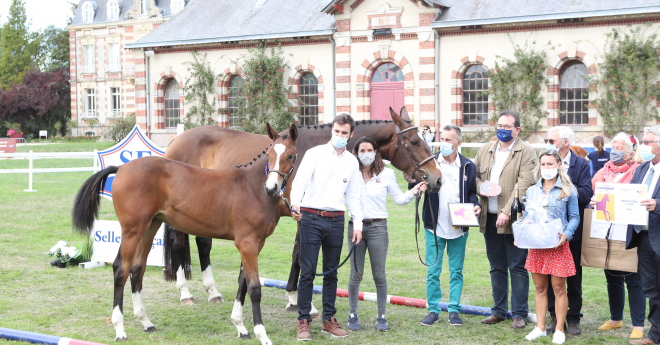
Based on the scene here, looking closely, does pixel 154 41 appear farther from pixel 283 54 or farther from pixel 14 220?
pixel 14 220

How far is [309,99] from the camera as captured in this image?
1014 inches

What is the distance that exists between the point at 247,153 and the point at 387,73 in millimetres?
17272

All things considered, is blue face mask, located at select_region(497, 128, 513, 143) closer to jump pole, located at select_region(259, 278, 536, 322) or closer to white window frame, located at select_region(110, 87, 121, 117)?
jump pole, located at select_region(259, 278, 536, 322)

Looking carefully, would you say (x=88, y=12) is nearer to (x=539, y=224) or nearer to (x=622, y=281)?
(x=539, y=224)

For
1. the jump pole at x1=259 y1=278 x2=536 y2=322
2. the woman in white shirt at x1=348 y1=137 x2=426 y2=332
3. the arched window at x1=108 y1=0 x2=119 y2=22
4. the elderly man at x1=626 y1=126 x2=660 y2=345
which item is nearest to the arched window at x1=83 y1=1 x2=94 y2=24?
the arched window at x1=108 y1=0 x2=119 y2=22

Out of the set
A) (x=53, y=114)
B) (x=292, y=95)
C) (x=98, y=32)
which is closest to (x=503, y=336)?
(x=292, y=95)

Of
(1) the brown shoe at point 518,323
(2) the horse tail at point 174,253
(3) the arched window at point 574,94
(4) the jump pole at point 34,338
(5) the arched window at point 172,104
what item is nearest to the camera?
(4) the jump pole at point 34,338

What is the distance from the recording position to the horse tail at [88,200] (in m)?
5.92

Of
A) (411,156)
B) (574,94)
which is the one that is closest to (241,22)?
(574,94)

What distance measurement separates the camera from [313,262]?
5.79m

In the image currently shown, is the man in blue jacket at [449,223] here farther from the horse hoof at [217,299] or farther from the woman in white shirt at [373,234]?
the horse hoof at [217,299]

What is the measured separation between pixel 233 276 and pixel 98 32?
4190cm

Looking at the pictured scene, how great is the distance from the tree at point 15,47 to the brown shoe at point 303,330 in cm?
5475

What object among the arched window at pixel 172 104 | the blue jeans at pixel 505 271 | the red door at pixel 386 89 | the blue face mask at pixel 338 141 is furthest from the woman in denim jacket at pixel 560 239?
the arched window at pixel 172 104
